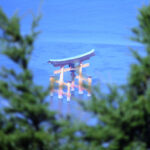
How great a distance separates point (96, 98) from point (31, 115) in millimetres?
588

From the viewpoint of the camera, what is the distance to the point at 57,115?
14.0 ft

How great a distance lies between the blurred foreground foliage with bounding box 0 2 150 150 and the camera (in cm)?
407

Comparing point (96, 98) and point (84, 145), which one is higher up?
point (96, 98)

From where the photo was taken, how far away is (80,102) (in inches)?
165

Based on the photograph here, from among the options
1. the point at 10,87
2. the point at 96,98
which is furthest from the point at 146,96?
the point at 10,87

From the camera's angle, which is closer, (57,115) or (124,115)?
(124,115)

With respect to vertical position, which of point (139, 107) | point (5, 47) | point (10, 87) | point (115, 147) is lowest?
point (115, 147)

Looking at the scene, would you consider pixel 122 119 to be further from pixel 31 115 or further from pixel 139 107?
pixel 31 115

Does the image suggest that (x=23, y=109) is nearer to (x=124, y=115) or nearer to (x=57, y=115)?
(x=57, y=115)

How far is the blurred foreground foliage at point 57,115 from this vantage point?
407cm

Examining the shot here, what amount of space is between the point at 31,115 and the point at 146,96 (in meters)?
1.01

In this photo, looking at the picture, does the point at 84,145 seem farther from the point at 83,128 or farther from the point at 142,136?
the point at 142,136

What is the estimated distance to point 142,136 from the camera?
13.7 feet

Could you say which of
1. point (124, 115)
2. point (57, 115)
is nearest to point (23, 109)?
point (57, 115)
